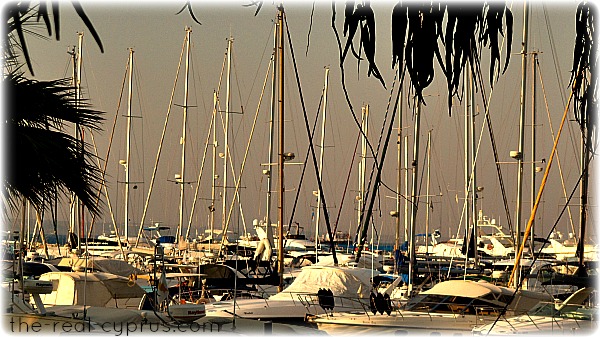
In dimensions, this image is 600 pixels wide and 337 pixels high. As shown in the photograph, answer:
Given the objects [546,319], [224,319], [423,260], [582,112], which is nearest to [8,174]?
[582,112]

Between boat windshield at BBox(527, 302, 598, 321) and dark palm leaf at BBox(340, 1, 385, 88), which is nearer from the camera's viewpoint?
dark palm leaf at BBox(340, 1, 385, 88)

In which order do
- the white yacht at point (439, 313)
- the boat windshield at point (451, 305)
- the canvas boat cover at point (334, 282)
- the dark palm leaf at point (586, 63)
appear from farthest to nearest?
the canvas boat cover at point (334, 282) < the boat windshield at point (451, 305) < the white yacht at point (439, 313) < the dark palm leaf at point (586, 63)

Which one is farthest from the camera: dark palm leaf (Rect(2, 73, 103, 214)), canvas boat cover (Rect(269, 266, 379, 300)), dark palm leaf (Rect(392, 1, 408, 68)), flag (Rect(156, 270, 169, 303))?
canvas boat cover (Rect(269, 266, 379, 300))

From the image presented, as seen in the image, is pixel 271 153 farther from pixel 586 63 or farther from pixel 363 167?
pixel 586 63

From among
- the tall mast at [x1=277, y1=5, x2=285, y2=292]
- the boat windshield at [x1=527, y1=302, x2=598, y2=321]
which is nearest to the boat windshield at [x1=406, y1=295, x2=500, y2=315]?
the boat windshield at [x1=527, y1=302, x2=598, y2=321]

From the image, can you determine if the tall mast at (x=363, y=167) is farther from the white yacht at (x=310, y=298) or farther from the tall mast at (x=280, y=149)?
the white yacht at (x=310, y=298)

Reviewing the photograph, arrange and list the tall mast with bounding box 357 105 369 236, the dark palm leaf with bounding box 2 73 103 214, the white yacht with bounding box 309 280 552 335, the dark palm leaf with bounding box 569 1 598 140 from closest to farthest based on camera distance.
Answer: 1. the dark palm leaf with bounding box 569 1 598 140
2. the dark palm leaf with bounding box 2 73 103 214
3. the white yacht with bounding box 309 280 552 335
4. the tall mast with bounding box 357 105 369 236

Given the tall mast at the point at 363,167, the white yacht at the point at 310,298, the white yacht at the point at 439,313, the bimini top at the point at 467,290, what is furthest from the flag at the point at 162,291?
the tall mast at the point at 363,167

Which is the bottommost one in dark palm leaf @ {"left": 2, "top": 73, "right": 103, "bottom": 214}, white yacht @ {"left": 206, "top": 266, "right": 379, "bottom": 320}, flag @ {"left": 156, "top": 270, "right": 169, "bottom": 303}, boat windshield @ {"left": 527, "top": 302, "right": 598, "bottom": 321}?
white yacht @ {"left": 206, "top": 266, "right": 379, "bottom": 320}

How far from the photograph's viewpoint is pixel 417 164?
37.1 m

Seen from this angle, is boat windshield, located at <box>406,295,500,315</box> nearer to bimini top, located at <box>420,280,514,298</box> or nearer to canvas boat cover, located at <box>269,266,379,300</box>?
bimini top, located at <box>420,280,514,298</box>

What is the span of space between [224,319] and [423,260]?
29367 mm

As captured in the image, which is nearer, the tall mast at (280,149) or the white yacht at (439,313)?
the white yacht at (439,313)

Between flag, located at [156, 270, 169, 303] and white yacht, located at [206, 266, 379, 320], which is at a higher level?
flag, located at [156, 270, 169, 303]
